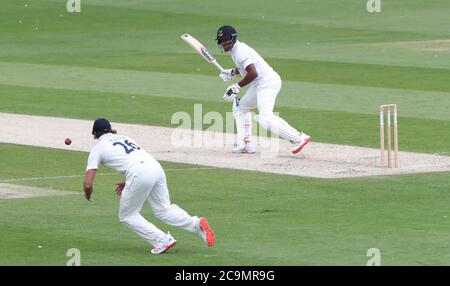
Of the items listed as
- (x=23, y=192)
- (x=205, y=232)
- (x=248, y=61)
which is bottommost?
(x=205, y=232)

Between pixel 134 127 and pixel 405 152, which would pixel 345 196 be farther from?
pixel 134 127

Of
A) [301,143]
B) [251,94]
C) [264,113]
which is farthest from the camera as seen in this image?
[251,94]

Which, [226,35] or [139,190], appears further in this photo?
[226,35]

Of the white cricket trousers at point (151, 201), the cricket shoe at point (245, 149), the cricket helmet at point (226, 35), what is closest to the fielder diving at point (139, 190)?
the white cricket trousers at point (151, 201)

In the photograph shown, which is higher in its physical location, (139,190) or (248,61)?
(248,61)

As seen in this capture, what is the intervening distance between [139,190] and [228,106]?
1169cm

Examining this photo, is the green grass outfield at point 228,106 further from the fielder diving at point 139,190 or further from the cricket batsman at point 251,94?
the cricket batsman at point 251,94

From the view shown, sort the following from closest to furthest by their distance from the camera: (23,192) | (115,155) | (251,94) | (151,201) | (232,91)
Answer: (115,155)
(151,201)
(23,192)
(232,91)
(251,94)

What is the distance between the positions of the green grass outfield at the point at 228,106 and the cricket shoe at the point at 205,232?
0.43 ft

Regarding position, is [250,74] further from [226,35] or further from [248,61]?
[226,35]

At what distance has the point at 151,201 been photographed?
1394 centimetres

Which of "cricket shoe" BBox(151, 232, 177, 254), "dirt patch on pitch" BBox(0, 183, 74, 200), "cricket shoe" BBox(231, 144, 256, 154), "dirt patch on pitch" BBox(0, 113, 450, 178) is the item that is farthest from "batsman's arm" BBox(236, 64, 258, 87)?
"cricket shoe" BBox(151, 232, 177, 254)

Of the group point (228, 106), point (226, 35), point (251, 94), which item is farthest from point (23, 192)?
point (228, 106)

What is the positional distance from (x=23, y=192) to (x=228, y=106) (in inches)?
332
